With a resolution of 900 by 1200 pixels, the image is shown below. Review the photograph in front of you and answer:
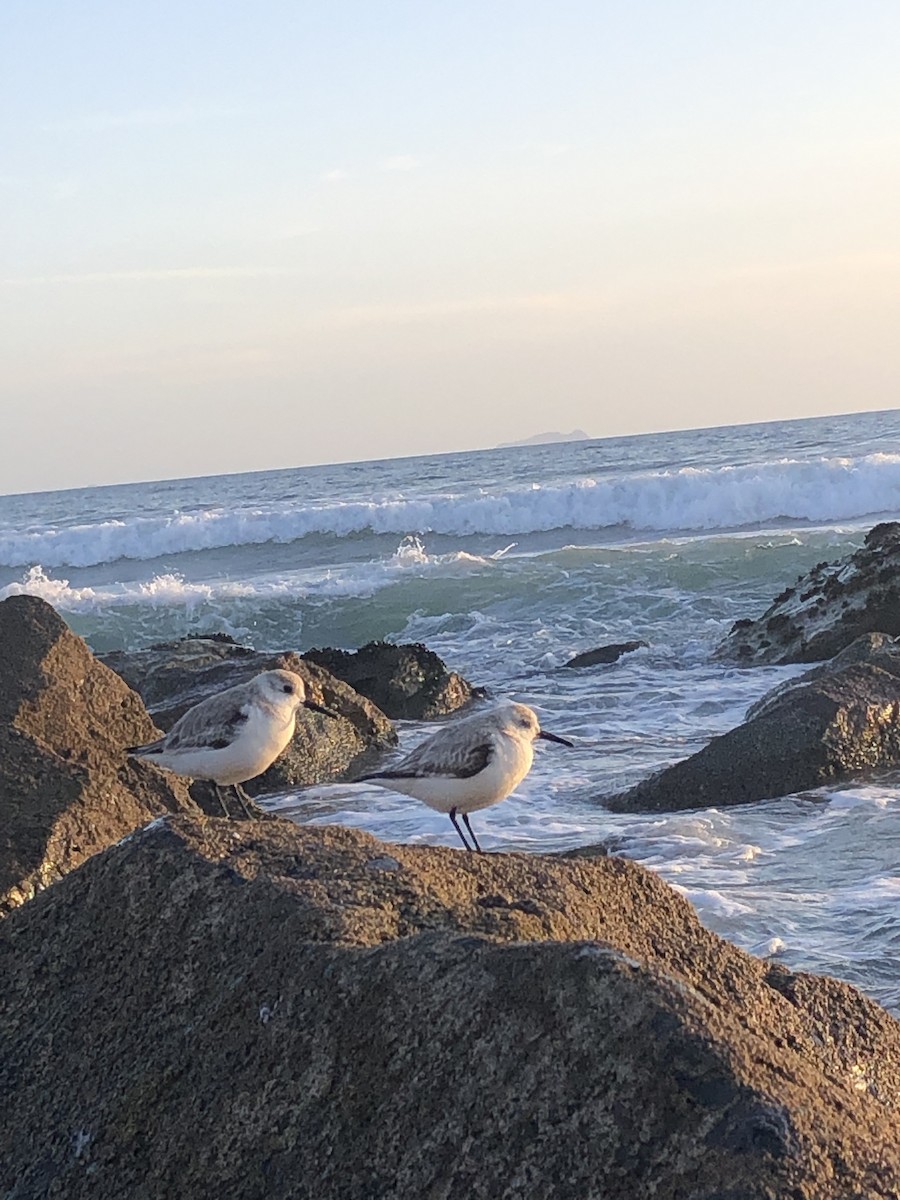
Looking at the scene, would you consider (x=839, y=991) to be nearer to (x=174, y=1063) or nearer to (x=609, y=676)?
(x=174, y=1063)

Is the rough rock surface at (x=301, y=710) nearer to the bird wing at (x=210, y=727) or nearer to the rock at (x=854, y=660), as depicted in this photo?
the rock at (x=854, y=660)

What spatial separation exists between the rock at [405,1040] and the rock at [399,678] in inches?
325

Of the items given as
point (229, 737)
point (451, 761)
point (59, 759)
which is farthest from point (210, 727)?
point (451, 761)

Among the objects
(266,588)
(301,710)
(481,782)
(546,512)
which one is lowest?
(266,588)

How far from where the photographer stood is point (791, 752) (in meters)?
8.23

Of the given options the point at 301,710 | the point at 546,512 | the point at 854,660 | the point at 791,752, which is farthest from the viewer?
the point at 546,512

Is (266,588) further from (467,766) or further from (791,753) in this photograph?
(467,766)

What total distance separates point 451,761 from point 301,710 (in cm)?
453

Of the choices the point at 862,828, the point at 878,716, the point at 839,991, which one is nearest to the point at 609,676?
the point at 878,716

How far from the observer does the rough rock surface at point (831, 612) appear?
42.4 feet

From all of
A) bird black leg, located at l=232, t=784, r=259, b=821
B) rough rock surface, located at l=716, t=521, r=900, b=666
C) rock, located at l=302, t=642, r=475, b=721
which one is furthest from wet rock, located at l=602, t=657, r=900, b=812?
rough rock surface, located at l=716, t=521, r=900, b=666

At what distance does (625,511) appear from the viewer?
3366cm

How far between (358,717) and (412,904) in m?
6.94

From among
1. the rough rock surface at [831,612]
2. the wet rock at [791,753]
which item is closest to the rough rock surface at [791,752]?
the wet rock at [791,753]
